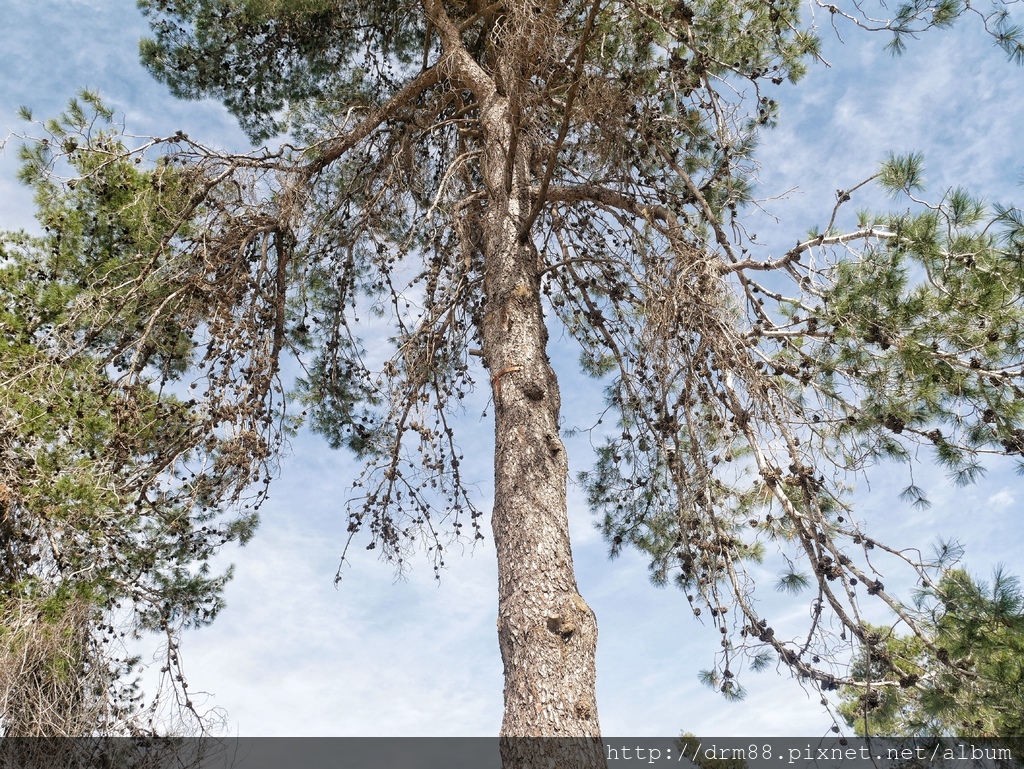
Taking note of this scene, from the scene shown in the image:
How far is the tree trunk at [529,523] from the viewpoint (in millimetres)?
2799

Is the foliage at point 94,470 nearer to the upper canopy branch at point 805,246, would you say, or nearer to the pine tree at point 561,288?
the pine tree at point 561,288

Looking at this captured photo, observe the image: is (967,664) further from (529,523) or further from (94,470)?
(94,470)

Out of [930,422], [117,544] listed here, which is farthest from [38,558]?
[930,422]

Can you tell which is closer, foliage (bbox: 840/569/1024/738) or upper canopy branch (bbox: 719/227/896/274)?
foliage (bbox: 840/569/1024/738)

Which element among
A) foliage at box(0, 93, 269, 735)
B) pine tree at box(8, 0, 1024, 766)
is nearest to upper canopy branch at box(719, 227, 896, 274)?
pine tree at box(8, 0, 1024, 766)

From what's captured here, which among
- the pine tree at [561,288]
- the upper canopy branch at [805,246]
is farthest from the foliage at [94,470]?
the upper canopy branch at [805,246]

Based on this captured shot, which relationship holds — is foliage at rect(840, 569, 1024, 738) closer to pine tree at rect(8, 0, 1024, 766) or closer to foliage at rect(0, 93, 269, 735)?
pine tree at rect(8, 0, 1024, 766)

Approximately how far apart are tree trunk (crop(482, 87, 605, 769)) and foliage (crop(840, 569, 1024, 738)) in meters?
1.33

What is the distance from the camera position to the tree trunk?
2.80 meters

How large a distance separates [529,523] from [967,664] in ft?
6.99

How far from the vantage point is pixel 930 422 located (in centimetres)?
359

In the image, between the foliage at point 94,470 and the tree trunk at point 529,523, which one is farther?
the foliage at point 94,470

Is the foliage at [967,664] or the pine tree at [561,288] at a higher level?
the pine tree at [561,288]

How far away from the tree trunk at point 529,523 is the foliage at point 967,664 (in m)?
1.33
